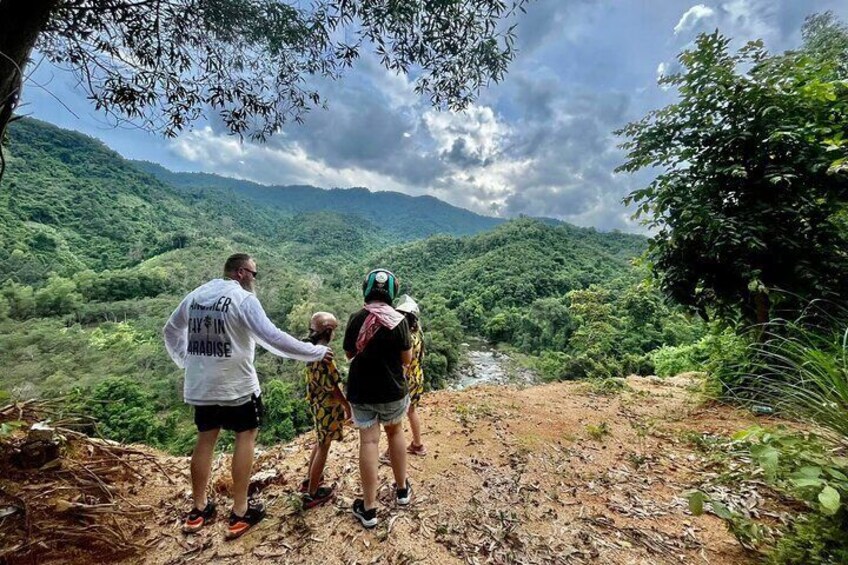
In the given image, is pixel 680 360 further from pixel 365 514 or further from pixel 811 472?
pixel 365 514

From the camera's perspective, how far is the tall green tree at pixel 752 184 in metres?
4.07

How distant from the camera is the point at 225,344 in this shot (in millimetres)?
Answer: 2234

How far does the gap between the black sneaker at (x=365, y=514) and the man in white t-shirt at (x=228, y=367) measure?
2.28 ft

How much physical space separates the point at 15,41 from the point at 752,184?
6.90 metres

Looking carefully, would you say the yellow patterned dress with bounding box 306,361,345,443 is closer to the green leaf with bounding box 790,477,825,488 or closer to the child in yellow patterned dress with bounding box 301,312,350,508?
the child in yellow patterned dress with bounding box 301,312,350,508

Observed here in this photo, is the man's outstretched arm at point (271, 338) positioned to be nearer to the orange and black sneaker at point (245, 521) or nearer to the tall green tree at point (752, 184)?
the orange and black sneaker at point (245, 521)

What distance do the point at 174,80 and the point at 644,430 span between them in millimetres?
6291

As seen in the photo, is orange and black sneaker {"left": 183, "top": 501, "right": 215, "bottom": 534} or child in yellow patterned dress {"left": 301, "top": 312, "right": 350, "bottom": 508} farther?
child in yellow patterned dress {"left": 301, "top": 312, "right": 350, "bottom": 508}

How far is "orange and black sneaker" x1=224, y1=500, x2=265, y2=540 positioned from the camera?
2311 mm

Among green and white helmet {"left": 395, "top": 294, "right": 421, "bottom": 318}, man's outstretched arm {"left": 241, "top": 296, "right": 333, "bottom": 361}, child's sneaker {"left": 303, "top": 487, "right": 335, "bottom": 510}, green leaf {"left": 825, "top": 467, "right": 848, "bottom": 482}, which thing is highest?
green and white helmet {"left": 395, "top": 294, "right": 421, "bottom": 318}

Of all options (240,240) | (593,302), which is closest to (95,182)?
(240,240)

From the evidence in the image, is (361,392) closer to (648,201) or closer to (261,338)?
(261,338)

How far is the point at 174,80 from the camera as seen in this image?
313 centimetres

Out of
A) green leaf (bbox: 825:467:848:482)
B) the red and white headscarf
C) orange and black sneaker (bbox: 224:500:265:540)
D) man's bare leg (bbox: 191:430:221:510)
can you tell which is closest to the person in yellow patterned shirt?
the red and white headscarf
